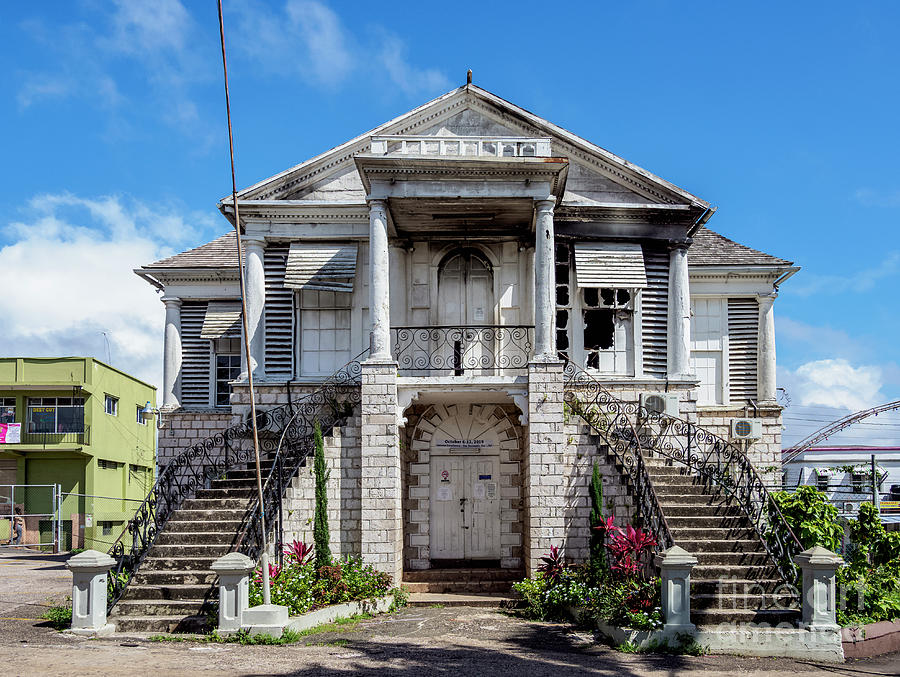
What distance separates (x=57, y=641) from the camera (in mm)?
11633

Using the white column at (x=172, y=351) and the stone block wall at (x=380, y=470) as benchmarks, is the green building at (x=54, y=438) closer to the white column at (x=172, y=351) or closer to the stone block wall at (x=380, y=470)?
the white column at (x=172, y=351)

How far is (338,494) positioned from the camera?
16.0 metres

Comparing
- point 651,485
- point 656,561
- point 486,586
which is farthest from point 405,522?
point 656,561

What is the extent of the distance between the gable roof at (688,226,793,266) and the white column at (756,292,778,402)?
0.87 meters

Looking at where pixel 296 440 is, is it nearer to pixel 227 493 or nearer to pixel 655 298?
pixel 227 493

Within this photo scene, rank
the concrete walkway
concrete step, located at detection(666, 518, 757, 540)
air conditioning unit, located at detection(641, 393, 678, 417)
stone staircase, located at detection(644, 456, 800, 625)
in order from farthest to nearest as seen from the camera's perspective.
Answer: air conditioning unit, located at detection(641, 393, 678, 417)
concrete step, located at detection(666, 518, 757, 540)
stone staircase, located at detection(644, 456, 800, 625)
the concrete walkway

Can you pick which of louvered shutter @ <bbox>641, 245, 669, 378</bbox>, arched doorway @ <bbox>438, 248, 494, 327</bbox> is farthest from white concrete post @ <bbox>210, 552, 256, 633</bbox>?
louvered shutter @ <bbox>641, 245, 669, 378</bbox>

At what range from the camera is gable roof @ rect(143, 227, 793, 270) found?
69.9 feet

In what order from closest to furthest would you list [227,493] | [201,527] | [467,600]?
[201,527] → [227,493] → [467,600]

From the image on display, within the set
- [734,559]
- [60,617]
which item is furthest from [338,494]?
[734,559]

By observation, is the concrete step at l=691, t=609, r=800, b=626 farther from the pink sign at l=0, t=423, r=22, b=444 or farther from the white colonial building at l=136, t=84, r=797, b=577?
the pink sign at l=0, t=423, r=22, b=444

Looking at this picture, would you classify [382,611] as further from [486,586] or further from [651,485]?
[651,485]

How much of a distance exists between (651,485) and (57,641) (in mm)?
8887

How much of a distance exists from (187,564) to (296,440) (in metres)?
3.60
